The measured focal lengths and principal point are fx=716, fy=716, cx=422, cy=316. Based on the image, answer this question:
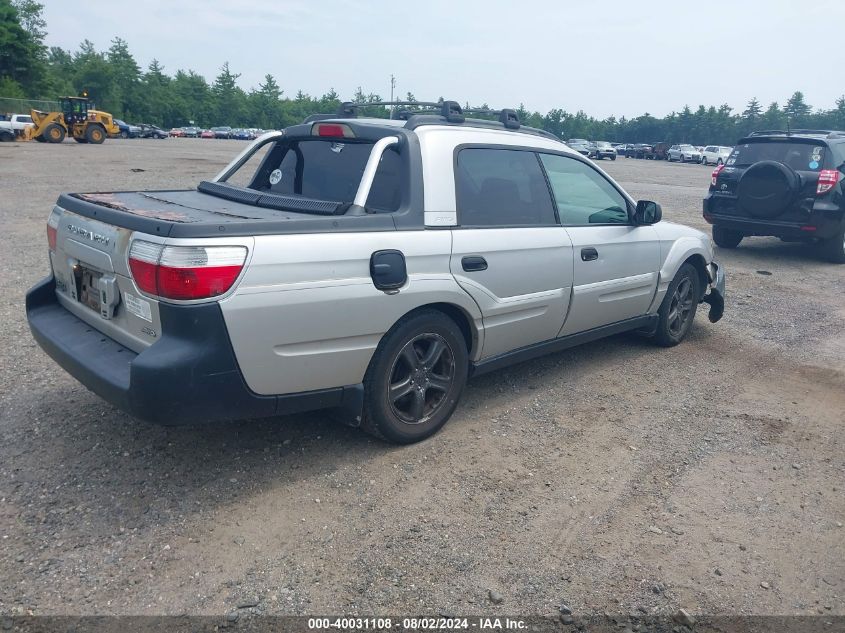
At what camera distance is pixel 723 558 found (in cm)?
315

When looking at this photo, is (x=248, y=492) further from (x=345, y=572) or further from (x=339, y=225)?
(x=339, y=225)

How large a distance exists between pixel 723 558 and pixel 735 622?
418 millimetres

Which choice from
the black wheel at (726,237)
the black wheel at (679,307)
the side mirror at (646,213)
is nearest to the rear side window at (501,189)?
the side mirror at (646,213)

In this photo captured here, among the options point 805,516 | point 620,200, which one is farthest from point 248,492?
point 620,200

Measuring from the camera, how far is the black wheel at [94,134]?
36.3m

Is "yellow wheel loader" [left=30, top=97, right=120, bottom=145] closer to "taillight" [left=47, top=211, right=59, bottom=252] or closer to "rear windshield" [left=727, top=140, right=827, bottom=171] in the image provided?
"rear windshield" [left=727, top=140, right=827, bottom=171]

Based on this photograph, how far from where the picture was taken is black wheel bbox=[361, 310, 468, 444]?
148 inches

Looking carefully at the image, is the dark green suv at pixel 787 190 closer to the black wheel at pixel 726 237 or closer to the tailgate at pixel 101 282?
the black wheel at pixel 726 237

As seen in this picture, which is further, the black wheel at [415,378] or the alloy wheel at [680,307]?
the alloy wheel at [680,307]

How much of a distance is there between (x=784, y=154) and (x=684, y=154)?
4860cm

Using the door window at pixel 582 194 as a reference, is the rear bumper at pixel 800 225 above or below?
below

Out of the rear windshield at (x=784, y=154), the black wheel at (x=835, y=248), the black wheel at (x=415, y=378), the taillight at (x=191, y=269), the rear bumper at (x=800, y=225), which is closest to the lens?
the taillight at (x=191, y=269)

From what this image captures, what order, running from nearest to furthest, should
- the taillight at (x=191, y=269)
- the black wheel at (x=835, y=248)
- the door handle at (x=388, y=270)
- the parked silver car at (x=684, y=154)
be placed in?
the taillight at (x=191, y=269)
the door handle at (x=388, y=270)
the black wheel at (x=835, y=248)
the parked silver car at (x=684, y=154)

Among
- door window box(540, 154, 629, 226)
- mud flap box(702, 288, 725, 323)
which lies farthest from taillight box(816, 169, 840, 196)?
door window box(540, 154, 629, 226)
